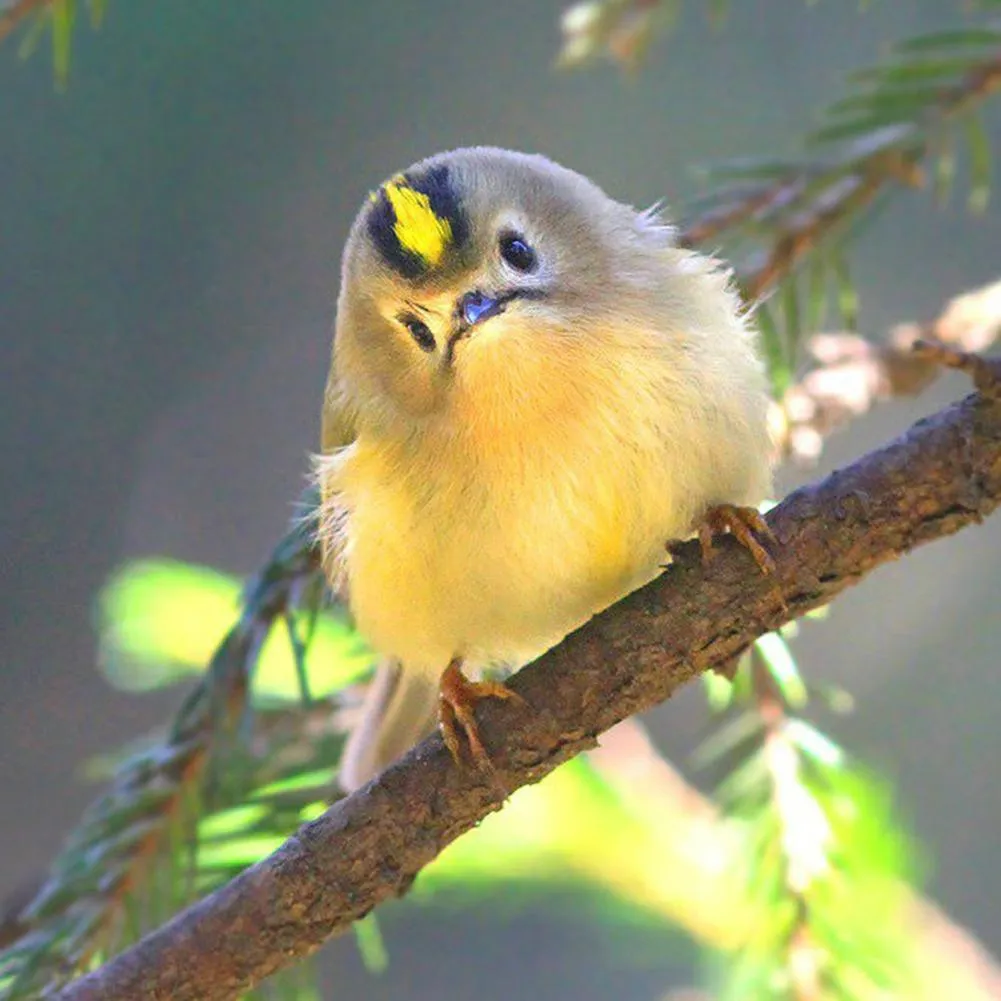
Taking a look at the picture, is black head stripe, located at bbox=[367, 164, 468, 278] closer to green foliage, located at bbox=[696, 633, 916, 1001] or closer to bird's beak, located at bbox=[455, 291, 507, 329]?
bird's beak, located at bbox=[455, 291, 507, 329]

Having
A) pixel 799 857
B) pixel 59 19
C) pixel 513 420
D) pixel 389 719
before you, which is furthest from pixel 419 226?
pixel 799 857

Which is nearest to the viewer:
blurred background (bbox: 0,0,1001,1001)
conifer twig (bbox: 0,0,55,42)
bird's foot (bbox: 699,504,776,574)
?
bird's foot (bbox: 699,504,776,574)

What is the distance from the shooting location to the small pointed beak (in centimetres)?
92

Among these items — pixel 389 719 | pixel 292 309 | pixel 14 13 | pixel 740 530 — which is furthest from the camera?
pixel 292 309

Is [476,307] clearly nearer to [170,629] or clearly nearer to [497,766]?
[497,766]

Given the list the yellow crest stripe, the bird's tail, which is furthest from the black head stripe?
the bird's tail

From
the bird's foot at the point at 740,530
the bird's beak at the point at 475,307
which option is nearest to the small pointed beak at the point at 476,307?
the bird's beak at the point at 475,307

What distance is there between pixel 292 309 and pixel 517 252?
2.30 ft

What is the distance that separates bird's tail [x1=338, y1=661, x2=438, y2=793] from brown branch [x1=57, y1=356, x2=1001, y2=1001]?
0.75 ft

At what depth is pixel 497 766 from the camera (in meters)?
0.82

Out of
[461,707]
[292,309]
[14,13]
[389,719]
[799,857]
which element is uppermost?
[292,309]

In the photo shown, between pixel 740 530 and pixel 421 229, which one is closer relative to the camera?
pixel 740 530

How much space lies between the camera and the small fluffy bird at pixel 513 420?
36.2 inches

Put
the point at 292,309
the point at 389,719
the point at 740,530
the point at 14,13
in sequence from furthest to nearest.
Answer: the point at 292,309 < the point at 389,719 < the point at 14,13 < the point at 740,530
